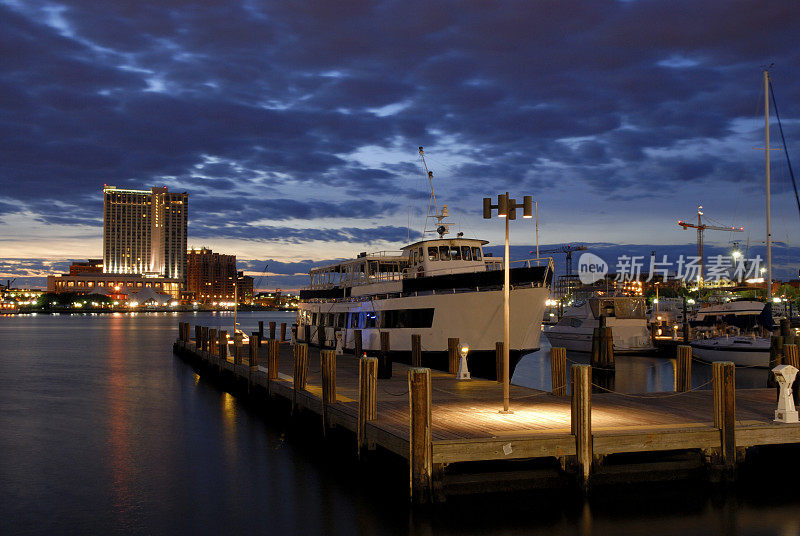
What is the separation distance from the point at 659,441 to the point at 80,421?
22560mm

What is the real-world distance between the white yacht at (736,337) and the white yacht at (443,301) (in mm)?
12056

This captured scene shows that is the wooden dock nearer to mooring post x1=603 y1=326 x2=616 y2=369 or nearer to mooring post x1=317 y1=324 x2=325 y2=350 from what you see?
mooring post x1=603 y1=326 x2=616 y2=369

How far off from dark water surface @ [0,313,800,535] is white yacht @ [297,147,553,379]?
8.88 meters

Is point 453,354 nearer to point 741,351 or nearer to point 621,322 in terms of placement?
point 741,351

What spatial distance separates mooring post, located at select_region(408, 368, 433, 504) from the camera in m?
12.3

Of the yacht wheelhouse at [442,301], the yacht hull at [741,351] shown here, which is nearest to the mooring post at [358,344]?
the yacht wheelhouse at [442,301]

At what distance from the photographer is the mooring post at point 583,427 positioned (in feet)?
42.3

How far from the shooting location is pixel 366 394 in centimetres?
1511

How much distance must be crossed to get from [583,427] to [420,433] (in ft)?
10.4

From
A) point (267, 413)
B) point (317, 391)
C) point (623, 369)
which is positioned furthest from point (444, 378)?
point (623, 369)

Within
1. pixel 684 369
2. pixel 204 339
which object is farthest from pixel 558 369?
pixel 204 339

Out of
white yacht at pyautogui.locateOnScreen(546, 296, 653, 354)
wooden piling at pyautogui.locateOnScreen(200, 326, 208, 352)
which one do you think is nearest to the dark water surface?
wooden piling at pyautogui.locateOnScreen(200, 326, 208, 352)

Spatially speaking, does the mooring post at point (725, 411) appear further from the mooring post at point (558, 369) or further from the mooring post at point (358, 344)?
the mooring post at point (358, 344)

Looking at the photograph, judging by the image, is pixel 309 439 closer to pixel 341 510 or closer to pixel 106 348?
pixel 341 510
